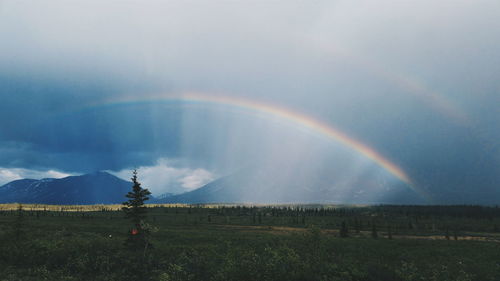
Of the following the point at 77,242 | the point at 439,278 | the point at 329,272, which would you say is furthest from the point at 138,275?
the point at 439,278

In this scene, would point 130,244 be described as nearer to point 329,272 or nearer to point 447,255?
point 329,272

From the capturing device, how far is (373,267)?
39406mm

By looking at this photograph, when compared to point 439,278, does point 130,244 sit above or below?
above

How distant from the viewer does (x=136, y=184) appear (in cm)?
4128

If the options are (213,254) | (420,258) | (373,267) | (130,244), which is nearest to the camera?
(373,267)

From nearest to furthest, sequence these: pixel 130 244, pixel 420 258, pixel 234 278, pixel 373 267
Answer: pixel 234 278, pixel 373 267, pixel 130 244, pixel 420 258

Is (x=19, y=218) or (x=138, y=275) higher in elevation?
(x=19, y=218)

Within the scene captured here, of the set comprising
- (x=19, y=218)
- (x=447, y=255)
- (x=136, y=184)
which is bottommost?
(x=447, y=255)

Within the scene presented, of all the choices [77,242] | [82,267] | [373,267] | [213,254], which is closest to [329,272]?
[373,267]

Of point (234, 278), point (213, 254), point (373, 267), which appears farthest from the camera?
point (213, 254)

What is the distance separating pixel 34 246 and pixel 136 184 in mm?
18568

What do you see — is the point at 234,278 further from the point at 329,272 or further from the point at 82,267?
the point at 82,267

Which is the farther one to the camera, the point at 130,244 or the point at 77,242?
the point at 77,242

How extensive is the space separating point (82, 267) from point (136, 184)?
1162 cm
